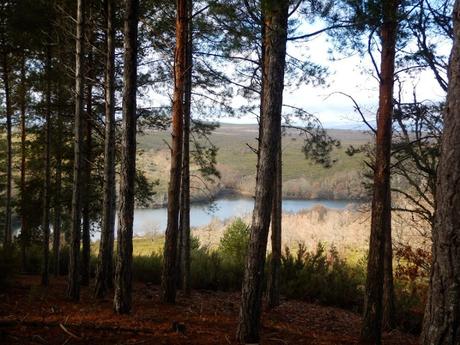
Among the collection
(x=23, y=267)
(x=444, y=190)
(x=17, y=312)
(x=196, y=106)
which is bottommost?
(x=23, y=267)

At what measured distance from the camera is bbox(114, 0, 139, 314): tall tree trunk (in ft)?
19.4

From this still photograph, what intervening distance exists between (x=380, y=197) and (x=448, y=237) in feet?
13.4

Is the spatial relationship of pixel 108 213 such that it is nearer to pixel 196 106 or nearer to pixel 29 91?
pixel 196 106

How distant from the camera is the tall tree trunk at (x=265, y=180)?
4938mm

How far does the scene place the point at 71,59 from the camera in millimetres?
9938

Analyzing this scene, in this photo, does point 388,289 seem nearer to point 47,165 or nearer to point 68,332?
point 68,332

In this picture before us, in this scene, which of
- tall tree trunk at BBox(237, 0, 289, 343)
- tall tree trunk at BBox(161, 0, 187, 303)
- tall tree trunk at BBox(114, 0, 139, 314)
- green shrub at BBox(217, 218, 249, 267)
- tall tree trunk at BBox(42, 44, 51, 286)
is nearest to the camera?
tall tree trunk at BBox(237, 0, 289, 343)

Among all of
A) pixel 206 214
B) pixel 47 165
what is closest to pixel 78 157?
pixel 47 165

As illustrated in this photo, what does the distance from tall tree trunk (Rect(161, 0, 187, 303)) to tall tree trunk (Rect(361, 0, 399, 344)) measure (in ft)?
12.5

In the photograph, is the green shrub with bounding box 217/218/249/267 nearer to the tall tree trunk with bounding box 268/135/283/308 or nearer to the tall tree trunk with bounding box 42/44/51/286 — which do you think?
the tall tree trunk with bounding box 268/135/283/308

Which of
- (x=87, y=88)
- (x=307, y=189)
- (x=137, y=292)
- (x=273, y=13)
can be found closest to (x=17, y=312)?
(x=137, y=292)

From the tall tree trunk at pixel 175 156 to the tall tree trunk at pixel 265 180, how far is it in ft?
11.4

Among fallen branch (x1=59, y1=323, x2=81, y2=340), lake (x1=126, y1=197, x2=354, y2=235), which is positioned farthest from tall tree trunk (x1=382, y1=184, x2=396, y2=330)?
lake (x1=126, y1=197, x2=354, y2=235)

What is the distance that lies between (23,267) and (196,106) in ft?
28.1
